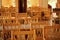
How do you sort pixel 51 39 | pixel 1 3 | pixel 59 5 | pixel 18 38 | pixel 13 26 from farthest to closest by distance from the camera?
pixel 1 3
pixel 59 5
pixel 13 26
pixel 51 39
pixel 18 38

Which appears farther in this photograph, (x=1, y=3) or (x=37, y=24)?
(x=1, y=3)

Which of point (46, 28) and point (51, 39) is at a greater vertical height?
point (46, 28)

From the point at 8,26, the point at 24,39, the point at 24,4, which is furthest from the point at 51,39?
the point at 24,4

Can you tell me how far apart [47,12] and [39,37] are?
4.21m

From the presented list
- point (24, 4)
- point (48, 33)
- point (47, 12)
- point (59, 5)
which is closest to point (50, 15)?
point (47, 12)

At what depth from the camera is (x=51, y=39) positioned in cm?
466

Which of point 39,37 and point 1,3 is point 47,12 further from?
point 1,3

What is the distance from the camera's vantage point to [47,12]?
9.09 m

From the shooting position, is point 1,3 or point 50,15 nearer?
point 50,15

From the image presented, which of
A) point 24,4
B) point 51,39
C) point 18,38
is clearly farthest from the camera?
point 24,4

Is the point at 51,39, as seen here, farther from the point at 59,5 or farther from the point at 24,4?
the point at 59,5

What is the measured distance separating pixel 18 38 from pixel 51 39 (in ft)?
2.75

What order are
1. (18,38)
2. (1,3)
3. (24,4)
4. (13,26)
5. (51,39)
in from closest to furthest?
(18,38) → (51,39) → (13,26) → (24,4) → (1,3)

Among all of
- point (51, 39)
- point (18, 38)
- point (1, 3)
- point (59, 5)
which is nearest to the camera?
point (18, 38)
